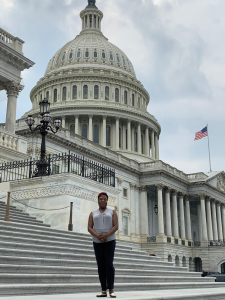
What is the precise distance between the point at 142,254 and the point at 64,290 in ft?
29.8

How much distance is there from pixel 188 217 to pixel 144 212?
11880 millimetres

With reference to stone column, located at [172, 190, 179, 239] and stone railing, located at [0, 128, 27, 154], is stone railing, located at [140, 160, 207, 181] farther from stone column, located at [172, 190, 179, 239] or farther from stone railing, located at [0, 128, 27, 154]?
stone railing, located at [0, 128, 27, 154]

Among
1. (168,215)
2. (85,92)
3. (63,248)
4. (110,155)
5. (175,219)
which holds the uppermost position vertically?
(85,92)

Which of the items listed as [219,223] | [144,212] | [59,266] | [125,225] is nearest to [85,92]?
[144,212]

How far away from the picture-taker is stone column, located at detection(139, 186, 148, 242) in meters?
59.6

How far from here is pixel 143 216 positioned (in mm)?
60281

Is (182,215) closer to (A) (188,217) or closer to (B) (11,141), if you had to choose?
(A) (188,217)

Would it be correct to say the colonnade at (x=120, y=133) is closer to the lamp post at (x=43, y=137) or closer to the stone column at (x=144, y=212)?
the stone column at (x=144, y=212)

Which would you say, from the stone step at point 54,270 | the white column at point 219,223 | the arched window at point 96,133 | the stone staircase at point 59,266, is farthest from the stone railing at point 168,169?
the stone step at point 54,270

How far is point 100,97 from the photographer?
3187 inches

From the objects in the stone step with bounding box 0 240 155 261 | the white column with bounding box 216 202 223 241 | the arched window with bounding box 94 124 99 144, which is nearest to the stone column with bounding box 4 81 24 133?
the stone step with bounding box 0 240 155 261

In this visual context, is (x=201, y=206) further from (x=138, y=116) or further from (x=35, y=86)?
(x=35, y=86)

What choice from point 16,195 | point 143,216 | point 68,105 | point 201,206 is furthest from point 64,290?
point 68,105

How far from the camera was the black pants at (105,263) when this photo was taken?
8215 mm
